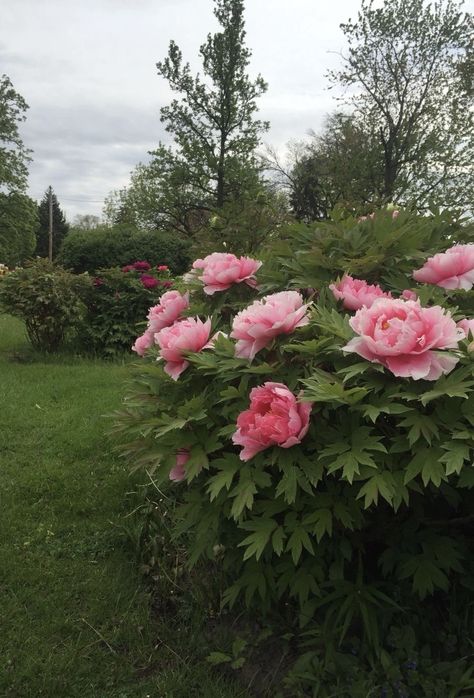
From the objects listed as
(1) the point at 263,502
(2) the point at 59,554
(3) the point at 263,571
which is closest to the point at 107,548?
(2) the point at 59,554

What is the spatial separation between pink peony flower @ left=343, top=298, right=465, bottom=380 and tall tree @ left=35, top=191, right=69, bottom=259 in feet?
199

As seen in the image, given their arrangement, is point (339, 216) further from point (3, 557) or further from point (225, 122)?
point (225, 122)

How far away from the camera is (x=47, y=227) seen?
203 ft

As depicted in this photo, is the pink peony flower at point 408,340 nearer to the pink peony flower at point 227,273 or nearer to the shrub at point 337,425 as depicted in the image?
the shrub at point 337,425

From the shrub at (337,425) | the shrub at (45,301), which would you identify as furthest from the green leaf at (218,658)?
the shrub at (45,301)

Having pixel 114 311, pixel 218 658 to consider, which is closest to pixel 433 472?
pixel 218 658

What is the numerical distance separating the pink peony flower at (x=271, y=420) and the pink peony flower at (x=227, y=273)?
629 mm

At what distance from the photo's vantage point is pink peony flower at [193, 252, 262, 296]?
2043 mm

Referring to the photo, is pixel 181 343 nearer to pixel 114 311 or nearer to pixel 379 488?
pixel 379 488

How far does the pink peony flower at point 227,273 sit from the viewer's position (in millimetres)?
2043

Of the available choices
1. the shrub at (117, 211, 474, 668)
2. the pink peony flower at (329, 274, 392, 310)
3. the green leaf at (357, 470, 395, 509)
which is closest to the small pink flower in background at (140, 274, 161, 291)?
the shrub at (117, 211, 474, 668)

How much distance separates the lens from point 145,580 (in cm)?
263

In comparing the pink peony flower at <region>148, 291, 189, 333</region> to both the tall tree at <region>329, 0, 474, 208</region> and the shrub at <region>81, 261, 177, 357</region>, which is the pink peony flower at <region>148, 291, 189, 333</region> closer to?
the shrub at <region>81, 261, 177, 357</region>

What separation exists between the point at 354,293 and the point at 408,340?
0.41m
